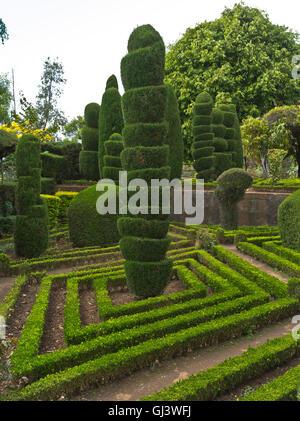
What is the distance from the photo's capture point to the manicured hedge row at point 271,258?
28.7 ft

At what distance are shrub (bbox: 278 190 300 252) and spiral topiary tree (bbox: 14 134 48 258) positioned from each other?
8.67m

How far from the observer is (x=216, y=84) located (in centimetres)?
2614

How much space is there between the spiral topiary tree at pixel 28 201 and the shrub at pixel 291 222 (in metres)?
8.67

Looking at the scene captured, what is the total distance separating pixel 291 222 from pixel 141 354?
7522 mm

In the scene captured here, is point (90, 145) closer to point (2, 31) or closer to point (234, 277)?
point (2, 31)

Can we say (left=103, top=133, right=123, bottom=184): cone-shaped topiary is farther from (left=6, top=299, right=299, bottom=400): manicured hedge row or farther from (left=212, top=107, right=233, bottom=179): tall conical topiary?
(left=6, top=299, right=299, bottom=400): manicured hedge row

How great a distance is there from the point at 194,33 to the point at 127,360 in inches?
1259

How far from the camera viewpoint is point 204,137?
1923 cm

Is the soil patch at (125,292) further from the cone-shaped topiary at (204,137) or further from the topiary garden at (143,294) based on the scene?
the cone-shaped topiary at (204,137)

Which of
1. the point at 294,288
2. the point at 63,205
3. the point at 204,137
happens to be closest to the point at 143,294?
the point at 294,288

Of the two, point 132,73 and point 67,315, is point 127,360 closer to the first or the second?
point 67,315

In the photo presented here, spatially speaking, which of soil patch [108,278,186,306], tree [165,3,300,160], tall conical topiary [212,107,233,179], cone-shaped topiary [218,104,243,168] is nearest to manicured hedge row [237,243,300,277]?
soil patch [108,278,186,306]

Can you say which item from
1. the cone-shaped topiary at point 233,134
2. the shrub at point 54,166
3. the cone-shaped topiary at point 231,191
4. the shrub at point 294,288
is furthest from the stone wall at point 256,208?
the shrub at point 54,166

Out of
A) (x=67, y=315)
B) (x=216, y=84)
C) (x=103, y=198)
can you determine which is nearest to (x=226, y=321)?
(x=67, y=315)
